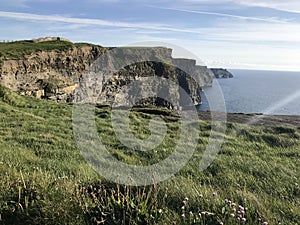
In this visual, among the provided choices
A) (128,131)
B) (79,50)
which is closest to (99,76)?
(79,50)

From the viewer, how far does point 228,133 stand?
1559 centimetres

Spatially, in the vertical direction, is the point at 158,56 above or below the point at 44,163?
above

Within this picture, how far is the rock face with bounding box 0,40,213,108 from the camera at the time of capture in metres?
63.3

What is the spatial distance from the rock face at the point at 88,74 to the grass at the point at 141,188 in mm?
48454

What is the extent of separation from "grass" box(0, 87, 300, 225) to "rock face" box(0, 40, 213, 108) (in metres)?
48.5

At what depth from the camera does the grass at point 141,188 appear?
4.72 meters

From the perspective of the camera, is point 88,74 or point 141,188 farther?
point 88,74

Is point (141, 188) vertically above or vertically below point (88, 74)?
below

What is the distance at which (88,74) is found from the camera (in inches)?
3967

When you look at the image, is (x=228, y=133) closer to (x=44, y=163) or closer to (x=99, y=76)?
(x=44, y=163)

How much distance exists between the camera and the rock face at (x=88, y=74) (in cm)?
6334

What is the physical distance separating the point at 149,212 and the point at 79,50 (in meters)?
88.7

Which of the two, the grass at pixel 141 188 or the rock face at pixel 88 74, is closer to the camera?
the grass at pixel 141 188

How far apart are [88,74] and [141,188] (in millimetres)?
97240
